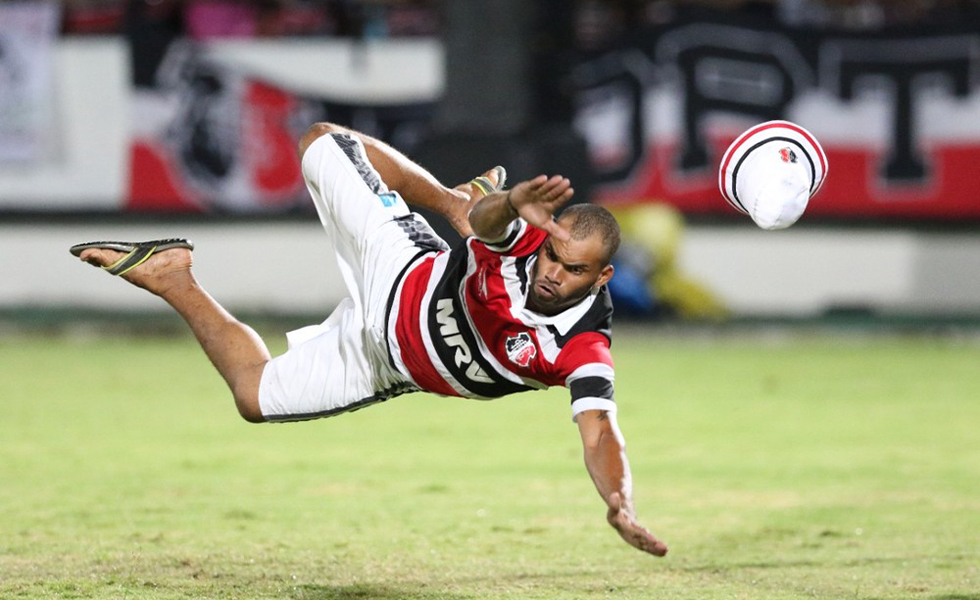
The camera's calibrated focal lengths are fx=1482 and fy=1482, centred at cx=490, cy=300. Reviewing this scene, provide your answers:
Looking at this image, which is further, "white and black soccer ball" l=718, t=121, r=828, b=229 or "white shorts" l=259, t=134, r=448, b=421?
"white shorts" l=259, t=134, r=448, b=421

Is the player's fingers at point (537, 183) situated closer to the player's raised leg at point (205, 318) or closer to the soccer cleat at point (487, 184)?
the soccer cleat at point (487, 184)

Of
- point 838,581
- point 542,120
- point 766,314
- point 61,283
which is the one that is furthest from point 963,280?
point 838,581

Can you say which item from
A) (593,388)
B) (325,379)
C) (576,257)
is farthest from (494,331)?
(325,379)

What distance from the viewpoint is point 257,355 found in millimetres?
6992

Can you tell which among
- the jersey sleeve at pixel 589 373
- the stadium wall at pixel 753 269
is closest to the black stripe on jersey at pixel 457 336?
the jersey sleeve at pixel 589 373

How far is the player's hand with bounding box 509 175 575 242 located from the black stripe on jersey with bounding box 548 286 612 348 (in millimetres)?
627

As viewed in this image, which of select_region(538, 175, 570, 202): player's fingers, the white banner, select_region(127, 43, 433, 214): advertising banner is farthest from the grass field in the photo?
the white banner

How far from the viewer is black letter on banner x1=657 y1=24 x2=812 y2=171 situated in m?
18.4

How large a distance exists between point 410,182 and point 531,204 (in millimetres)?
1875

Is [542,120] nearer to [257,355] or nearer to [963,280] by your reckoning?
[963,280]

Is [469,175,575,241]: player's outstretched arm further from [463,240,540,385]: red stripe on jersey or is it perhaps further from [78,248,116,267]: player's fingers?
[78,248,116,267]: player's fingers

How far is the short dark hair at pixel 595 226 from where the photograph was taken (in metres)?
5.68

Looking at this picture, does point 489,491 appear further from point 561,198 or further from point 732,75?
point 732,75

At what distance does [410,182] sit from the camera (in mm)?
7242
